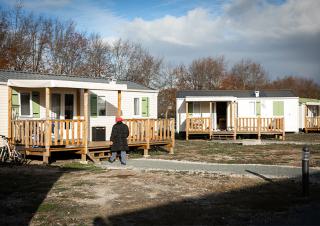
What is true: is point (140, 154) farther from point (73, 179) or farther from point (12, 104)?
point (73, 179)

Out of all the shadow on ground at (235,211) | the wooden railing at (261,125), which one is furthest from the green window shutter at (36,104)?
the wooden railing at (261,125)

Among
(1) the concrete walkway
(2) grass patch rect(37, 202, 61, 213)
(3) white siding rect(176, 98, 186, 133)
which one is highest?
(3) white siding rect(176, 98, 186, 133)

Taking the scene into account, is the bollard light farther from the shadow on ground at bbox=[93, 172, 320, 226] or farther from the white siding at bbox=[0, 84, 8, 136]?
the white siding at bbox=[0, 84, 8, 136]

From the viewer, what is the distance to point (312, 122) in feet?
119

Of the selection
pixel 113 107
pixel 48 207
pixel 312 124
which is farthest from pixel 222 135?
pixel 48 207

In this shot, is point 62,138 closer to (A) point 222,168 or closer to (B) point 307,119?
(A) point 222,168

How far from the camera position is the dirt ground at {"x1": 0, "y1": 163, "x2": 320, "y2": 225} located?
7426 mm

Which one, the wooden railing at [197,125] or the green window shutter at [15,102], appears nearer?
the green window shutter at [15,102]

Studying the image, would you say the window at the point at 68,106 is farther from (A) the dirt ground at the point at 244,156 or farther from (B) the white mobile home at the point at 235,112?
(B) the white mobile home at the point at 235,112

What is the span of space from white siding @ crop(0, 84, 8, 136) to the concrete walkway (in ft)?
13.0

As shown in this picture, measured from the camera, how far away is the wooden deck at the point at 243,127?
28375mm

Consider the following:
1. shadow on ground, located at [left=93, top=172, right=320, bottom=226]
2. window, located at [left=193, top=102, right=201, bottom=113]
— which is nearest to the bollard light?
shadow on ground, located at [left=93, top=172, right=320, bottom=226]

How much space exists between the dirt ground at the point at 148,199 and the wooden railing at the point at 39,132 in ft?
6.99

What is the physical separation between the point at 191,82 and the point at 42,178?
49.9 meters
